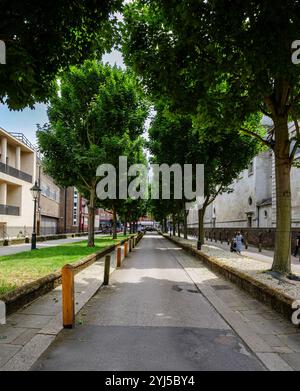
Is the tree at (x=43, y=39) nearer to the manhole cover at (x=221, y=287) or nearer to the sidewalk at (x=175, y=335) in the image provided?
the sidewalk at (x=175, y=335)

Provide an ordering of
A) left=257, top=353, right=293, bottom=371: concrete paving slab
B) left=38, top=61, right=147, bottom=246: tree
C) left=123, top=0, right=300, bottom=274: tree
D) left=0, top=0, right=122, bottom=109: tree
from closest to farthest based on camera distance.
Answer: left=257, top=353, right=293, bottom=371: concrete paving slab
left=0, top=0, right=122, bottom=109: tree
left=123, top=0, right=300, bottom=274: tree
left=38, top=61, right=147, bottom=246: tree

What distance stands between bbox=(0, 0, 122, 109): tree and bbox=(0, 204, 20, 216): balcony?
26959 mm

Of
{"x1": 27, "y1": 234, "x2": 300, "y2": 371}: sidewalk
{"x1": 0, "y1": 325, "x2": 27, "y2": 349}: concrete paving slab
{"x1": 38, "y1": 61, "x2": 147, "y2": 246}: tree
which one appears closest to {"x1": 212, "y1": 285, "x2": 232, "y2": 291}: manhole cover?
{"x1": 27, "y1": 234, "x2": 300, "y2": 371}: sidewalk

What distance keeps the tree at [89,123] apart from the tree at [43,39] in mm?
13192

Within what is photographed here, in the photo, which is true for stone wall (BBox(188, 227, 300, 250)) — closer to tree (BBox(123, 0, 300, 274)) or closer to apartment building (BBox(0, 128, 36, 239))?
tree (BBox(123, 0, 300, 274))

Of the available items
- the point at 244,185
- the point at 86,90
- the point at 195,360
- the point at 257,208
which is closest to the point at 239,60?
the point at 195,360

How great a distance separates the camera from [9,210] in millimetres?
34156

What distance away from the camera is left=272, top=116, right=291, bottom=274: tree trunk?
1066cm

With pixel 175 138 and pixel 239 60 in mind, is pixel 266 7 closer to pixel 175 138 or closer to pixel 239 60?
pixel 239 60

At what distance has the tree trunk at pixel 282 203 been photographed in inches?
420

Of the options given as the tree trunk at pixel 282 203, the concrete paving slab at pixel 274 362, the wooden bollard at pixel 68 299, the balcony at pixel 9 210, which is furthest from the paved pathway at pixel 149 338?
the balcony at pixel 9 210

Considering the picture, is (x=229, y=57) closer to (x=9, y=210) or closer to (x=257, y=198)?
(x=9, y=210)

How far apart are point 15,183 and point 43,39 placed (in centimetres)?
3055

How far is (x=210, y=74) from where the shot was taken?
9.66 m
